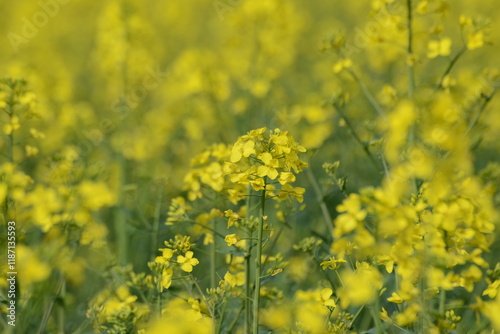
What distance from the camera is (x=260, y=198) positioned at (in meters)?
3.22

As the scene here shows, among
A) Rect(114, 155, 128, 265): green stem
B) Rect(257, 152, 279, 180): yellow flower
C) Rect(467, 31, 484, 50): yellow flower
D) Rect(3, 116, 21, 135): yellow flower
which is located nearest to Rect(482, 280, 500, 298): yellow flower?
Rect(257, 152, 279, 180): yellow flower

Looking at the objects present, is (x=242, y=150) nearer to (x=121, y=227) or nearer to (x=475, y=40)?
(x=475, y=40)

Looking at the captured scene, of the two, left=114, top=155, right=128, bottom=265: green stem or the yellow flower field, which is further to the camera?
left=114, top=155, right=128, bottom=265: green stem

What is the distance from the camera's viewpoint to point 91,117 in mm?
5387

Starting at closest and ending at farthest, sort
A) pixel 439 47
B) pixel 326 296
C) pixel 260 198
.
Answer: pixel 326 296 < pixel 439 47 < pixel 260 198

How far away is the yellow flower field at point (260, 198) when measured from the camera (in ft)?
5.90

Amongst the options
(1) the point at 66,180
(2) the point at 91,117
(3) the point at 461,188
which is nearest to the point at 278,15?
(2) the point at 91,117

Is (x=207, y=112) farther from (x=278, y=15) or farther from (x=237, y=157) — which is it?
(x=237, y=157)

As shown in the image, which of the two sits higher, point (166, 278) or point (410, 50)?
point (410, 50)

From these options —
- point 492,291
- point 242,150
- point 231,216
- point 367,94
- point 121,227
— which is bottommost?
point 492,291

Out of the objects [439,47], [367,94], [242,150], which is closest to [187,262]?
[242,150]

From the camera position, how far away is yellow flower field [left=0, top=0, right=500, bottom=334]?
1800mm

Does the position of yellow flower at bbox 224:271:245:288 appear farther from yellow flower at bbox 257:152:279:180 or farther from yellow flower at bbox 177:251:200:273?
yellow flower at bbox 257:152:279:180

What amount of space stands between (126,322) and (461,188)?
1383mm
